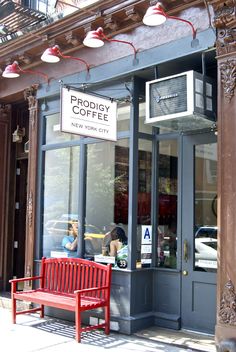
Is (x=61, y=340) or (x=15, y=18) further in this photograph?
(x=15, y=18)

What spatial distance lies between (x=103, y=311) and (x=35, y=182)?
8.72 feet

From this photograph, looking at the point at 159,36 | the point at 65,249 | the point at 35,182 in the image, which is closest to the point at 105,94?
the point at 159,36

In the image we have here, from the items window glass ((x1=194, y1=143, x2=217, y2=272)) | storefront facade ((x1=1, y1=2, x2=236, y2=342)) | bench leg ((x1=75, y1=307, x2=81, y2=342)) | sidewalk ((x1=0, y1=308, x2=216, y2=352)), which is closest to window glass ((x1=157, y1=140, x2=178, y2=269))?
storefront facade ((x1=1, y1=2, x2=236, y2=342))

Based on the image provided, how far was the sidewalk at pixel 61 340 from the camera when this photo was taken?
5.76 meters

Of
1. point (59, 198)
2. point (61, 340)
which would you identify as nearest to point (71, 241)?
point (59, 198)

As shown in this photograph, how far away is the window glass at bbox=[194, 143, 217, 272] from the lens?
6435 mm

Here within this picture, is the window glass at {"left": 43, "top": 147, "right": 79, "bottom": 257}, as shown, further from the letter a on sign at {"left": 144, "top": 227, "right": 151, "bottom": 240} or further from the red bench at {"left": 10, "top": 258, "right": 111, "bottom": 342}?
the letter a on sign at {"left": 144, "top": 227, "right": 151, "bottom": 240}

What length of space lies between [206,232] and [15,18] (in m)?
4.70

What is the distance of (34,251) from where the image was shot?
8.08m

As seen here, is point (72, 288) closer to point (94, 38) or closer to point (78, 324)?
point (78, 324)

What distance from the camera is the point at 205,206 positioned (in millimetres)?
6562

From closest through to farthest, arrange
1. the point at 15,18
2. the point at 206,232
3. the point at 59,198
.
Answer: the point at 206,232, the point at 15,18, the point at 59,198

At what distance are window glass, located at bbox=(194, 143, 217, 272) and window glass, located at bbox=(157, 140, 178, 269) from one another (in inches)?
15.1

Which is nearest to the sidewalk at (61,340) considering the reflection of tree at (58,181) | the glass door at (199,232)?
the glass door at (199,232)
